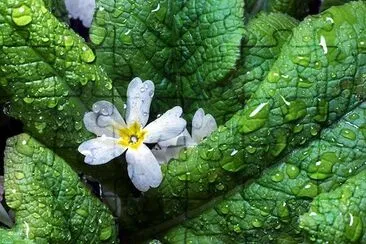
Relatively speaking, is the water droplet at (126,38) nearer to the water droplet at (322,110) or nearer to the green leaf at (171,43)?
the green leaf at (171,43)

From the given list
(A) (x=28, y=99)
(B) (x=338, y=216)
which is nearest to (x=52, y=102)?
(A) (x=28, y=99)

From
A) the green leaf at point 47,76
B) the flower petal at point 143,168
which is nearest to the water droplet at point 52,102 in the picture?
the green leaf at point 47,76

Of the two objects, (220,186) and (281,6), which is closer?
(220,186)

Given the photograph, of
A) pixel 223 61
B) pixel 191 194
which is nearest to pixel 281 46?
pixel 223 61

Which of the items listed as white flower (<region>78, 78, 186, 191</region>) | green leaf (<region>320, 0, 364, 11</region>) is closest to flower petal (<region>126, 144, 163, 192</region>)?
white flower (<region>78, 78, 186, 191</region>)

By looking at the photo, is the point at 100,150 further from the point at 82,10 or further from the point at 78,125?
the point at 82,10

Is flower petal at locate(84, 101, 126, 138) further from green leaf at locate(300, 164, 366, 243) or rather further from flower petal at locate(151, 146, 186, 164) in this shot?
green leaf at locate(300, 164, 366, 243)

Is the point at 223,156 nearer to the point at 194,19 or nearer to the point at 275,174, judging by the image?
the point at 275,174
